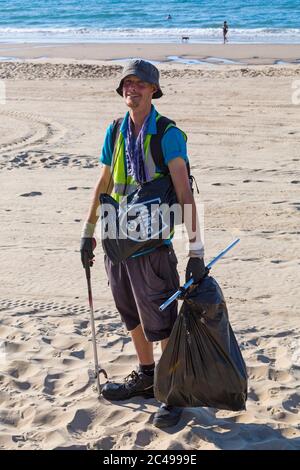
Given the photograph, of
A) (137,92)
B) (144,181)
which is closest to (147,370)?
(144,181)

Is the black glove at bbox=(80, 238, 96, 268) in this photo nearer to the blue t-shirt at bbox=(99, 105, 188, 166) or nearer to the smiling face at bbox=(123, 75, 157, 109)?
the blue t-shirt at bbox=(99, 105, 188, 166)

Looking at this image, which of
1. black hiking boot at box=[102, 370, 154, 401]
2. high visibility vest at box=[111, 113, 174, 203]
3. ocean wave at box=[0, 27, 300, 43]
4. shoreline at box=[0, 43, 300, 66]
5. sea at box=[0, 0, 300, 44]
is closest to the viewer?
high visibility vest at box=[111, 113, 174, 203]

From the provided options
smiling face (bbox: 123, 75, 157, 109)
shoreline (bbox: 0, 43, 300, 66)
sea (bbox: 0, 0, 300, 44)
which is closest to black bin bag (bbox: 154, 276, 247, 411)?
smiling face (bbox: 123, 75, 157, 109)

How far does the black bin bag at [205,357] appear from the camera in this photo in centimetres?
390

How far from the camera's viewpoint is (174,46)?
30016 millimetres

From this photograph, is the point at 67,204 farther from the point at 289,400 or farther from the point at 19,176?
the point at 289,400

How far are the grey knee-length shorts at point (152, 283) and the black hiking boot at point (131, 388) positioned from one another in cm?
36

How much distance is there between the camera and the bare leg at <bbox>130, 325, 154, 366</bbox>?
4355 mm

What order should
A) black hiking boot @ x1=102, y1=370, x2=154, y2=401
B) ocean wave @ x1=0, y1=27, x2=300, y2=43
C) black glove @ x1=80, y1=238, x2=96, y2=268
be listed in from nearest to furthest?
black glove @ x1=80, y1=238, x2=96, y2=268
black hiking boot @ x1=102, y1=370, x2=154, y2=401
ocean wave @ x1=0, y1=27, x2=300, y2=43

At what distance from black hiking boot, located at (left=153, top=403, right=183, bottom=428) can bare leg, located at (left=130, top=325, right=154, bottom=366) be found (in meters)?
0.35

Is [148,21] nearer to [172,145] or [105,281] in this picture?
[105,281]

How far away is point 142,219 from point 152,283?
35 centimetres

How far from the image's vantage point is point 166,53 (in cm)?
2712

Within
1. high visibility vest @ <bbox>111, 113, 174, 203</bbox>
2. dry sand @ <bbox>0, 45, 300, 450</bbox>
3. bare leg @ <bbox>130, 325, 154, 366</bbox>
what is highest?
high visibility vest @ <bbox>111, 113, 174, 203</bbox>
